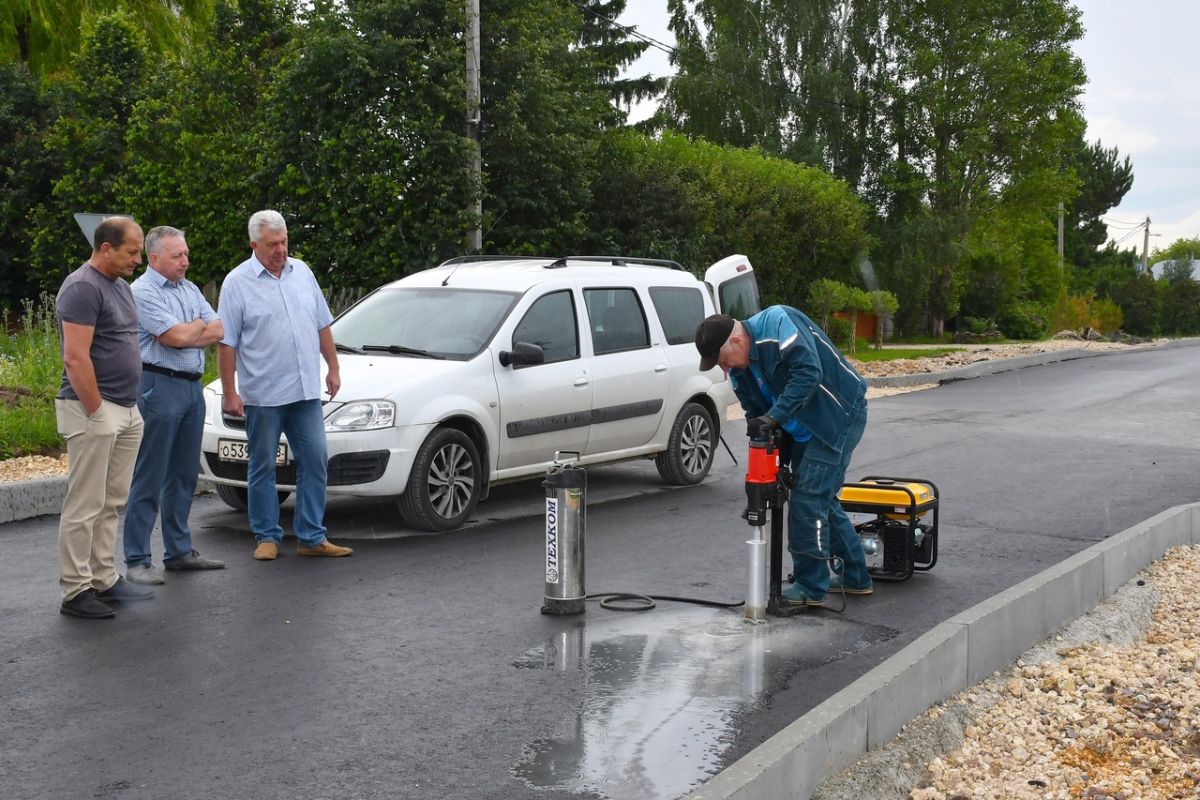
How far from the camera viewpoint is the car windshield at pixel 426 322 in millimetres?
9844

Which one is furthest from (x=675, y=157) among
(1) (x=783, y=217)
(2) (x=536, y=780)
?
(2) (x=536, y=780)

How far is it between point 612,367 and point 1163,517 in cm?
418

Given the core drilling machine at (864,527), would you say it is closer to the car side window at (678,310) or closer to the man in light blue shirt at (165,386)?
the man in light blue shirt at (165,386)

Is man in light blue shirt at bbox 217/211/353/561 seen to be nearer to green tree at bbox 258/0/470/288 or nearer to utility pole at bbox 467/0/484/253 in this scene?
utility pole at bbox 467/0/484/253

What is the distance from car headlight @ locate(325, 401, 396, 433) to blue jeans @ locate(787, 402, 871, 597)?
3.00m

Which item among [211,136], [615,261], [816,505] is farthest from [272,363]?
[211,136]

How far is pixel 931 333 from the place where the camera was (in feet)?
154

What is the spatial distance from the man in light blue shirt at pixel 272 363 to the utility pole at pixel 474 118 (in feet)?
41.3

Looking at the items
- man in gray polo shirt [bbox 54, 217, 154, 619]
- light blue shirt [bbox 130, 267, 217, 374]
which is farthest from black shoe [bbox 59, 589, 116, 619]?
light blue shirt [bbox 130, 267, 217, 374]

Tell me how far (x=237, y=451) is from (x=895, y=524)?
4268mm

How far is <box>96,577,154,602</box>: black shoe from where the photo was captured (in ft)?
23.5

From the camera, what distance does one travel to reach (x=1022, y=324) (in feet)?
157

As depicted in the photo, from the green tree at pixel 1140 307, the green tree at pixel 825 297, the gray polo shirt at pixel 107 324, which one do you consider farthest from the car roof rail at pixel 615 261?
the green tree at pixel 1140 307

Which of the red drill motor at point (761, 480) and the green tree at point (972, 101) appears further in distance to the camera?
the green tree at point (972, 101)
